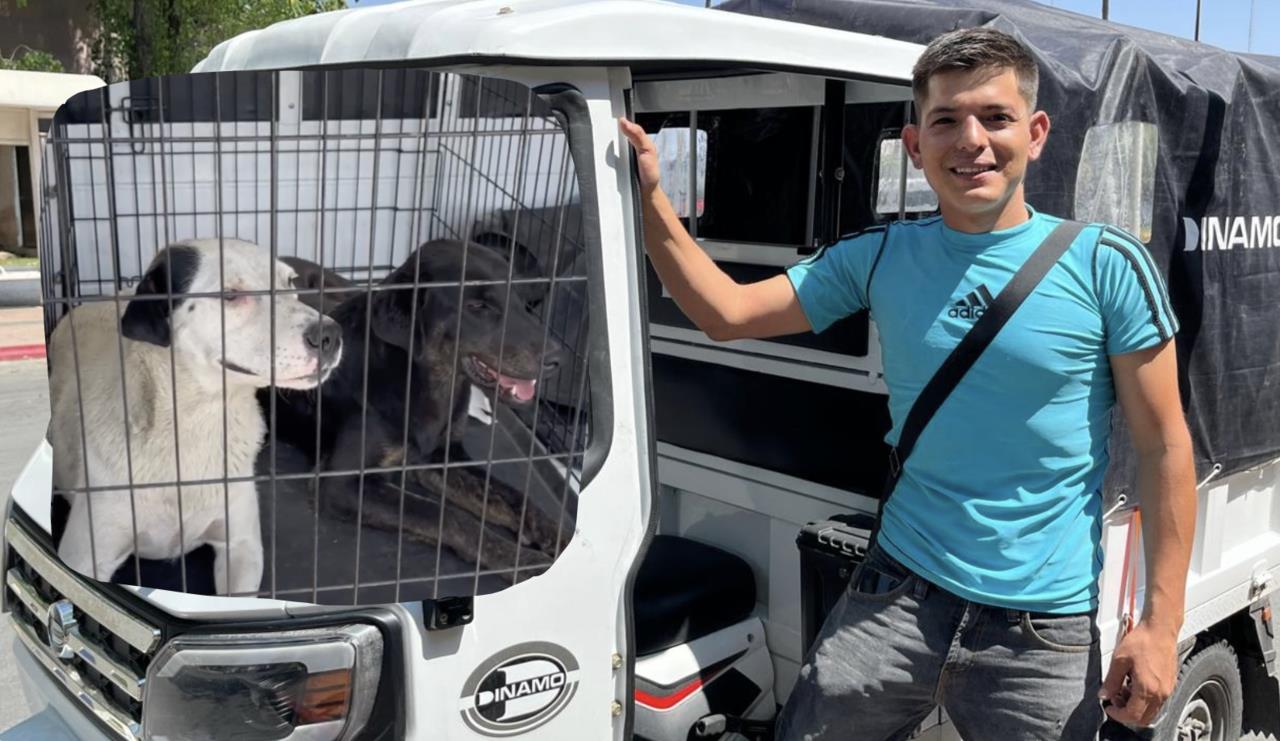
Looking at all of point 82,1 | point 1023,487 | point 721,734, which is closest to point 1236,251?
point 1023,487

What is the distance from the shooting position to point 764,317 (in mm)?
2381

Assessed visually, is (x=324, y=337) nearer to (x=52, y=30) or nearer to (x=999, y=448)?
(x=999, y=448)

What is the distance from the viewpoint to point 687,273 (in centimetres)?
227

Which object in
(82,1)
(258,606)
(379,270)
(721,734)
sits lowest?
(721,734)

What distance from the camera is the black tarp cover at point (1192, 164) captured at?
9.12 feet

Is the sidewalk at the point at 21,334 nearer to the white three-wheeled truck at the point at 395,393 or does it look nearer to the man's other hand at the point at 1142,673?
the white three-wheeled truck at the point at 395,393

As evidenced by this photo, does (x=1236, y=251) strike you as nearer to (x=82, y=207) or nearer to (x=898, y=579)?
(x=898, y=579)

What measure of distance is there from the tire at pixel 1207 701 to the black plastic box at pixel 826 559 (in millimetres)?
1200

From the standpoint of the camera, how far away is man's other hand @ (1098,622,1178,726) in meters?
2.10

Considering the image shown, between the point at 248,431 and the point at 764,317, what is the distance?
42.6 inches

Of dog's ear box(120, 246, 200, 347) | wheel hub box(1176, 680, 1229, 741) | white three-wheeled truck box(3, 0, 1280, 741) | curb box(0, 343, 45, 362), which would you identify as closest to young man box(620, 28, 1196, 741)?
white three-wheeled truck box(3, 0, 1280, 741)

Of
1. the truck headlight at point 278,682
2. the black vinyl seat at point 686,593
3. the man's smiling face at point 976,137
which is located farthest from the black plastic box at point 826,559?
the truck headlight at point 278,682

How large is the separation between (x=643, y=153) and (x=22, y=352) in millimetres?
12479

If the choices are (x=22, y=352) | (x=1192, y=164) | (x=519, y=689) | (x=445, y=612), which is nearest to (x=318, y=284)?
(x=445, y=612)
